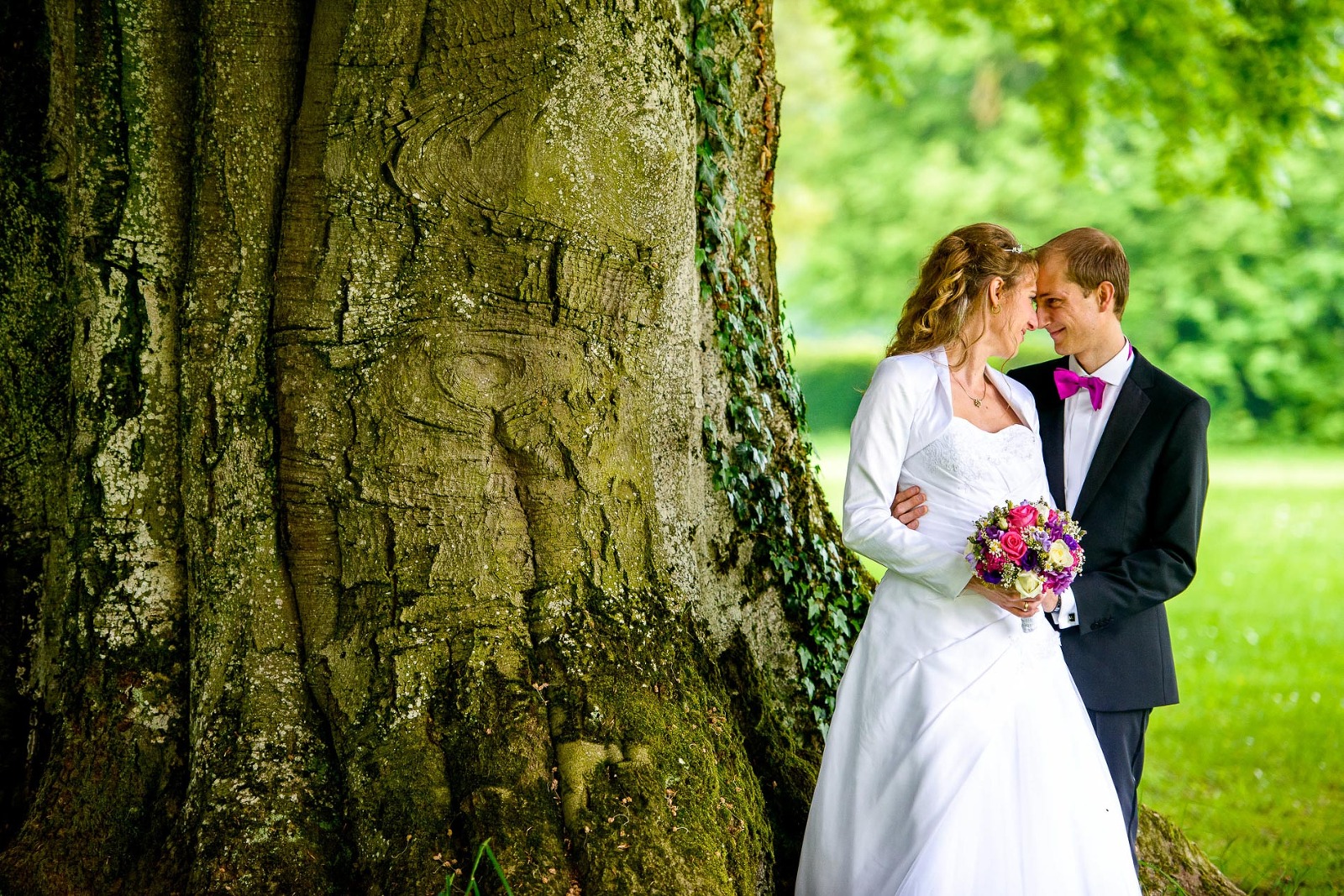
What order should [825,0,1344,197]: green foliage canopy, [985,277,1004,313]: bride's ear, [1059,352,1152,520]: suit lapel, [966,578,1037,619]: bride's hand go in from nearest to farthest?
[966,578,1037,619]: bride's hand → [985,277,1004,313]: bride's ear → [1059,352,1152,520]: suit lapel → [825,0,1344,197]: green foliage canopy

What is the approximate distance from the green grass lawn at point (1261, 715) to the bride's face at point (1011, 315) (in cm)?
266

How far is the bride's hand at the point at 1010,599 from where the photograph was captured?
3100mm

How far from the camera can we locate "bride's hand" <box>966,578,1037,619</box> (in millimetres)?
3100

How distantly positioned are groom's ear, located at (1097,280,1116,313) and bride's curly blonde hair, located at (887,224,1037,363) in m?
0.36

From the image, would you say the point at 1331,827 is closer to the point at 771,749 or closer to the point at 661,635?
the point at 771,749

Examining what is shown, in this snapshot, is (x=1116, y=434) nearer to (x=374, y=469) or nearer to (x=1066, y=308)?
(x=1066, y=308)

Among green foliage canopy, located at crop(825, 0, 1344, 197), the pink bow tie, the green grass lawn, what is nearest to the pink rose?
the pink bow tie

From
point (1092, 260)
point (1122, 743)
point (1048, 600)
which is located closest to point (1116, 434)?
point (1092, 260)

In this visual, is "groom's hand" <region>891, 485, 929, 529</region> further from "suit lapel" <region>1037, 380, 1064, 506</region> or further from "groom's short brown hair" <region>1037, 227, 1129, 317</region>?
"groom's short brown hair" <region>1037, 227, 1129, 317</region>

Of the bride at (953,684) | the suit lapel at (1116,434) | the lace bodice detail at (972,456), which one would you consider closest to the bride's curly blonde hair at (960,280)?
the bride at (953,684)

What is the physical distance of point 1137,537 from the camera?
357 centimetres

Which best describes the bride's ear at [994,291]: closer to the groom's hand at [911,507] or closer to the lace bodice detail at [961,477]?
the lace bodice detail at [961,477]

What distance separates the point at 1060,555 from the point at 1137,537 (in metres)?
0.73

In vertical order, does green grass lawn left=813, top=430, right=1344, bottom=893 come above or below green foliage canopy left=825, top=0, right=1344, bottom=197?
below
